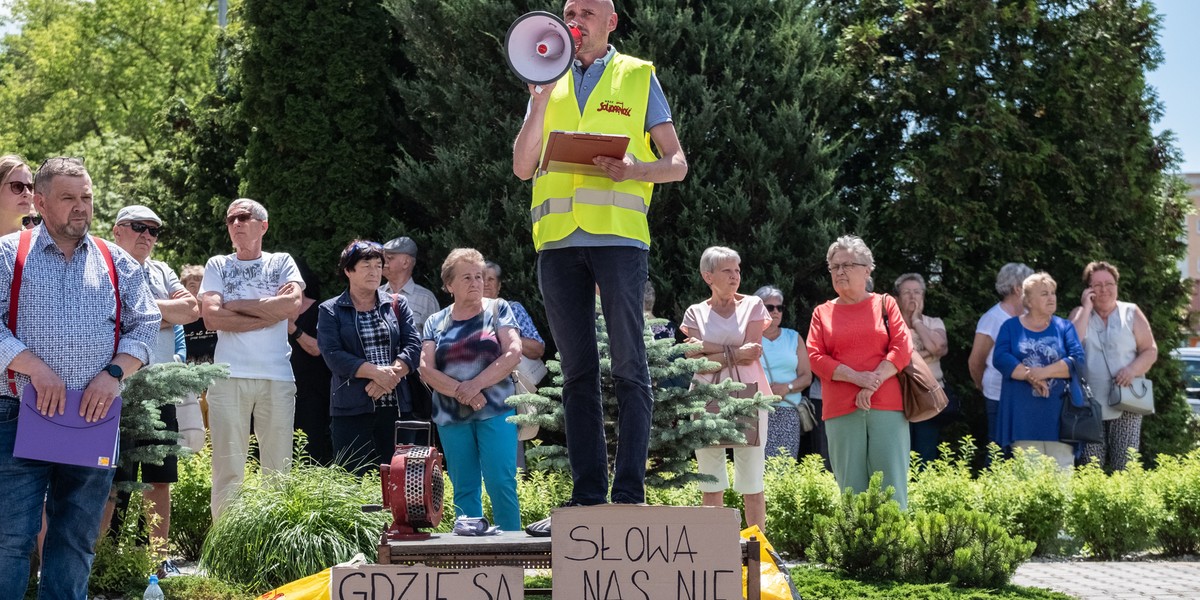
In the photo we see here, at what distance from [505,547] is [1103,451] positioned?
7878 mm

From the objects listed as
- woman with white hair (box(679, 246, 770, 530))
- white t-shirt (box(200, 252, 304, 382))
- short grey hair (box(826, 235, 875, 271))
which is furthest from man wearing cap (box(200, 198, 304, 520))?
short grey hair (box(826, 235, 875, 271))

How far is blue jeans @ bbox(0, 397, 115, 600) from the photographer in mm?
5062

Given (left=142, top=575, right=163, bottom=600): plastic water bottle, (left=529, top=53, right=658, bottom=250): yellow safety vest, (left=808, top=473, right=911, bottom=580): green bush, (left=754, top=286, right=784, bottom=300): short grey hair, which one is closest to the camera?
(left=529, top=53, right=658, bottom=250): yellow safety vest

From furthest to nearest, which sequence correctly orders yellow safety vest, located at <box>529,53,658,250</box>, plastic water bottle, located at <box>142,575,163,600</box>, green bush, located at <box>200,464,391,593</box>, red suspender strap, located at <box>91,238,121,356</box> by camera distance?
green bush, located at <box>200,464,391,593</box>
plastic water bottle, located at <box>142,575,163,600</box>
red suspender strap, located at <box>91,238,121,356</box>
yellow safety vest, located at <box>529,53,658,250</box>

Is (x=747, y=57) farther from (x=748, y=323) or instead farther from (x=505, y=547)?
(x=505, y=547)

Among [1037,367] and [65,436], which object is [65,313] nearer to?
[65,436]

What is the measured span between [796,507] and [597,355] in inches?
178

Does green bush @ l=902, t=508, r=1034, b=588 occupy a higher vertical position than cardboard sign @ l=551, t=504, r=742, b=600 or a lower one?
lower

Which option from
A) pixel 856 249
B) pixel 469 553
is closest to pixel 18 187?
pixel 469 553

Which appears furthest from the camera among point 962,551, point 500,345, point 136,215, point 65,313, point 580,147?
point 500,345

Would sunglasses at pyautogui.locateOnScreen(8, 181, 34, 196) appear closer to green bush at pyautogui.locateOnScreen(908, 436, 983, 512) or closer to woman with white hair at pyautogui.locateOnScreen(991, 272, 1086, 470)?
green bush at pyautogui.locateOnScreen(908, 436, 983, 512)

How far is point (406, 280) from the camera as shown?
1090 centimetres

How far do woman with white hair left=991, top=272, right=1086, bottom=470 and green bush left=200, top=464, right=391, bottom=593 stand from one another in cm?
550

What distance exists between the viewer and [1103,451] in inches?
443
